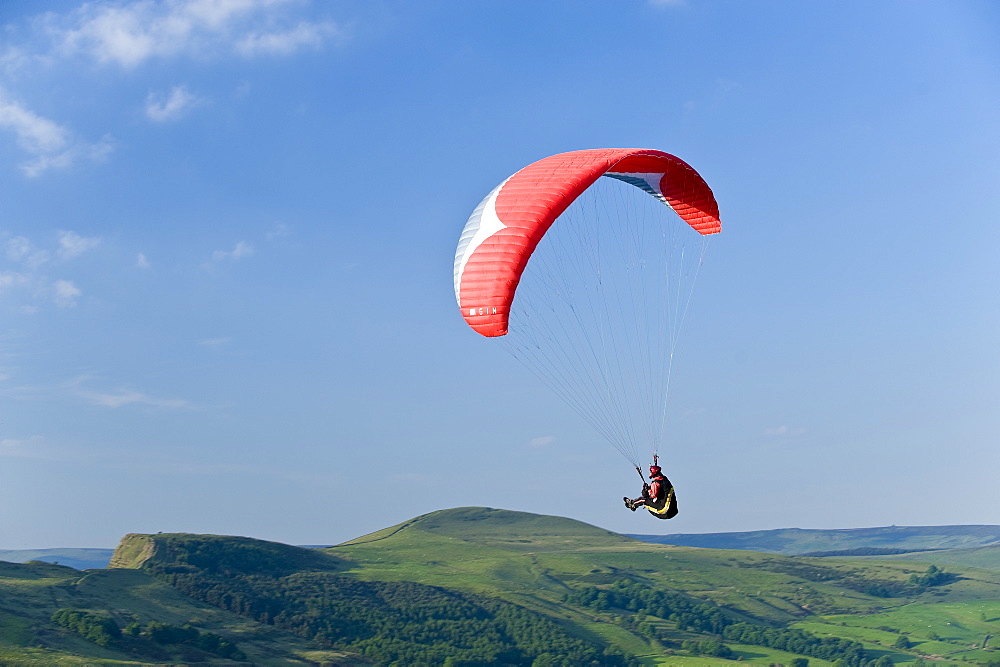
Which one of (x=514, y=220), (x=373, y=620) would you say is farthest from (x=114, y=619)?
(x=514, y=220)

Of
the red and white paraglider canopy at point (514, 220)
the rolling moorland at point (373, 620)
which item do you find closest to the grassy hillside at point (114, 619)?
the rolling moorland at point (373, 620)

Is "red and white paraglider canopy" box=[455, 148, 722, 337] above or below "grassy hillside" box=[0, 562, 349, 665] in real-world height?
above

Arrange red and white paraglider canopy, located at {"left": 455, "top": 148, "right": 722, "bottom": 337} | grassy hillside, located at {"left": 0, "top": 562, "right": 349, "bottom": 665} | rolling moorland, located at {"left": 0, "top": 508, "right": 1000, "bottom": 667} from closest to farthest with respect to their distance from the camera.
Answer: red and white paraglider canopy, located at {"left": 455, "top": 148, "right": 722, "bottom": 337} → grassy hillside, located at {"left": 0, "top": 562, "right": 349, "bottom": 665} → rolling moorland, located at {"left": 0, "top": 508, "right": 1000, "bottom": 667}

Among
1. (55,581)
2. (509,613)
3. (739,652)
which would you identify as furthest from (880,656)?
(55,581)

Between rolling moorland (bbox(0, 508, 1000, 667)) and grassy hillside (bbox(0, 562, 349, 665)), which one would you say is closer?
grassy hillside (bbox(0, 562, 349, 665))

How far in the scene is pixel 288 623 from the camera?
460 feet

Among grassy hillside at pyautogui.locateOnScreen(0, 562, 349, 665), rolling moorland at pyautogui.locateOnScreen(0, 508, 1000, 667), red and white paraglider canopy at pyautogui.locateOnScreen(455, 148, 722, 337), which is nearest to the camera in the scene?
red and white paraglider canopy at pyautogui.locateOnScreen(455, 148, 722, 337)

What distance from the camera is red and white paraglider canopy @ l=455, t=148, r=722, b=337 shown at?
3759 cm

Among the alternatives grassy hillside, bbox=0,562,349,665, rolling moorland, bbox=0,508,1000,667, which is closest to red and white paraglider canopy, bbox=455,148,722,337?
grassy hillside, bbox=0,562,349,665

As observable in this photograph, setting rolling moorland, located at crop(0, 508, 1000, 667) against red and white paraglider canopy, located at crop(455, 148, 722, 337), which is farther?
rolling moorland, located at crop(0, 508, 1000, 667)

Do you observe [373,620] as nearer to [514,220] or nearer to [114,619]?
[114,619]

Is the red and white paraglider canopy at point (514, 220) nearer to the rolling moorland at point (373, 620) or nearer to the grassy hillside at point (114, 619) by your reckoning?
the grassy hillside at point (114, 619)

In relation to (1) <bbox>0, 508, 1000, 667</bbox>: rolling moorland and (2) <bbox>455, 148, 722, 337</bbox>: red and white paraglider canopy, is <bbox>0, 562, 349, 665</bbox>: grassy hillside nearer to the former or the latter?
(1) <bbox>0, 508, 1000, 667</bbox>: rolling moorland

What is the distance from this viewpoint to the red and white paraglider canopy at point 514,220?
37.6 metres
